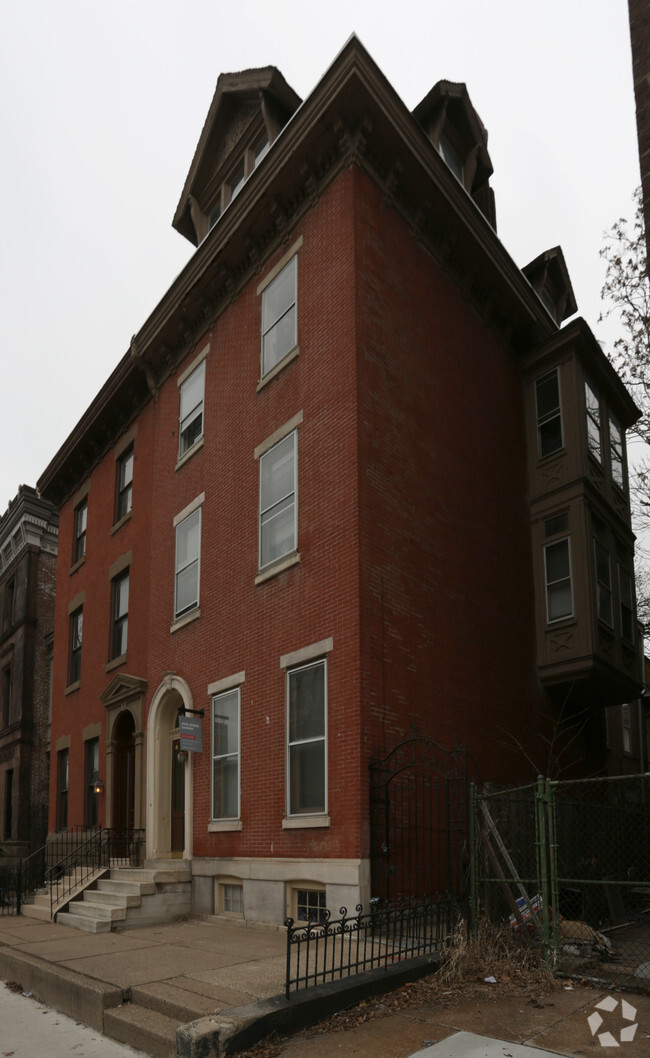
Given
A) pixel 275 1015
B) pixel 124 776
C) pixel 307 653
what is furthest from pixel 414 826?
pixel 124 776

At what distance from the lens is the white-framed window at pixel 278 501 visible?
46.4 feet

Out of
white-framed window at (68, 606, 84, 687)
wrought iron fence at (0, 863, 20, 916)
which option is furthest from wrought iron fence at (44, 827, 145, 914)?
white-framed window at (68, 606, 84, 687)

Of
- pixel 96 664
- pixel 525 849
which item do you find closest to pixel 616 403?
pixel 525 849

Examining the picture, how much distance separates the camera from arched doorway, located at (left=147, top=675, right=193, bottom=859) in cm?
1661

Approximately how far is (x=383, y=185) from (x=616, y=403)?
813 cm

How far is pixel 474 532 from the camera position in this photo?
15.5 meters

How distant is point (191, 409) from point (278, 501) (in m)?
4.73

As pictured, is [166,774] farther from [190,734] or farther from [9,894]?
[9,894]

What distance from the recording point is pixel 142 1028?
7605 millimetres

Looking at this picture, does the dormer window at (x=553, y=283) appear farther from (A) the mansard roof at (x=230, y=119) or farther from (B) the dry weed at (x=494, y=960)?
(B) the dry weed at (x=494, y=960)

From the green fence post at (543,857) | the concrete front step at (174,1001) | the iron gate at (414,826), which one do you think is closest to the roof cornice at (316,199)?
the iron gate at (414,826)

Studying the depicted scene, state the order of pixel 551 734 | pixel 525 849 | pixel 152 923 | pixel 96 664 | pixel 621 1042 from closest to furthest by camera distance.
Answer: pixel 621 1042 < pixel 525 849 < pixel 152 923 < pixel 551 734 < pixel 96 664

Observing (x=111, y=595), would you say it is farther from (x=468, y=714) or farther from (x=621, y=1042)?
(x=621, y=1042)

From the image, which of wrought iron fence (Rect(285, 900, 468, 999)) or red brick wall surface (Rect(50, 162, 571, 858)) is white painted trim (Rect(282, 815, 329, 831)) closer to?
red brick wall surface (Rect(50, 162, 571, 858))
